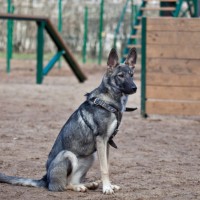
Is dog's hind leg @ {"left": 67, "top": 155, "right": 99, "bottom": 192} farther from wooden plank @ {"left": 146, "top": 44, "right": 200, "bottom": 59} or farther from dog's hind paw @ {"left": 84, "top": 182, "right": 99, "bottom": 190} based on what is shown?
wooden plank @ {"left": 146, "top": 44, "right": 200, "bottom": 59}

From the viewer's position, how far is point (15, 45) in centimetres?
2855

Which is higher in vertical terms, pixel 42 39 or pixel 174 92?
pixel 42 39

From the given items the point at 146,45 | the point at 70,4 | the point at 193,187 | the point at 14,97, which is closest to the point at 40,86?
the point at 14,97

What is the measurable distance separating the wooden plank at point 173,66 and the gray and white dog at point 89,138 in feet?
17.3

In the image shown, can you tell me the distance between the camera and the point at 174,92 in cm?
1170

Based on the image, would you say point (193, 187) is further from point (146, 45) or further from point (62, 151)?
point (146, 45)

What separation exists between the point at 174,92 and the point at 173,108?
0.27 m

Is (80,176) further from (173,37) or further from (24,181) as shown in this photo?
(173,37)

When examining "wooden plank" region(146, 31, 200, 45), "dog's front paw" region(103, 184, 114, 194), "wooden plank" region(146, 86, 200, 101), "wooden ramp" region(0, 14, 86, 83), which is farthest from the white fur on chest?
"wooden ramp" region(0, 14, 86, 83)

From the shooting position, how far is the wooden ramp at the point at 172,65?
11.6 metres

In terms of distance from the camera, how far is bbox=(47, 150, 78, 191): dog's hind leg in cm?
608

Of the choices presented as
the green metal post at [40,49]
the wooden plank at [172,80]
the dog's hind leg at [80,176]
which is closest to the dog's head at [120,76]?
the dog's hind leg at [80,176]

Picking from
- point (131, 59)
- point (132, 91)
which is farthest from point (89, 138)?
point (131, 59)

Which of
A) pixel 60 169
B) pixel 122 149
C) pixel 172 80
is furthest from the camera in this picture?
pixel 172 80
